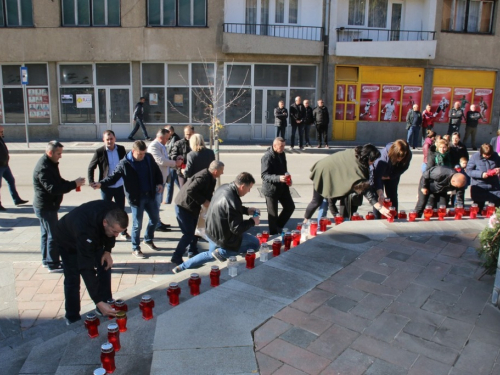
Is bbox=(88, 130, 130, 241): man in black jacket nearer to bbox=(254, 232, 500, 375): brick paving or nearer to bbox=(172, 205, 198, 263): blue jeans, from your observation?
bbox=(172, 205, 198, 263): blue jeans

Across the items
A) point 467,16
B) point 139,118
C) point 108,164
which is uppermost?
point 467,16

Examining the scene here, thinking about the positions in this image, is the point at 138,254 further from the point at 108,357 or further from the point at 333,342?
the point at 333,342

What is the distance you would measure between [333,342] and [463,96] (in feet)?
70.3

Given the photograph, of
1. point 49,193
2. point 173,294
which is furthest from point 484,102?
point 173,294

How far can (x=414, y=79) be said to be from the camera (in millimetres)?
22094

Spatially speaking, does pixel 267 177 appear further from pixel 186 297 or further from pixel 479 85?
pixel 479 85

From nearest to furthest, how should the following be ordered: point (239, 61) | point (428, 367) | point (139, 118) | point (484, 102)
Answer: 1. point (428, 367)
2. point (139, 118)
3. point (239, 61)
4. point (484, 102)

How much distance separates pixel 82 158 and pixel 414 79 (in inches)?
593

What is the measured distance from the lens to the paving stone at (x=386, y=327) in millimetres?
4117

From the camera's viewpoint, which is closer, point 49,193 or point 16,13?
point 49,193

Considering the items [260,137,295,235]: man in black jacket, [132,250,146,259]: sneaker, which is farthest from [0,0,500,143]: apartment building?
[132,250,146,259]: sneaker

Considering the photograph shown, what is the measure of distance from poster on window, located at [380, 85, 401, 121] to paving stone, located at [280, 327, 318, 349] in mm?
19504

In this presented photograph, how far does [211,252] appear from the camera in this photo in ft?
19.9

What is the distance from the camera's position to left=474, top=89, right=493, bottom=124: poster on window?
74.1 ft
